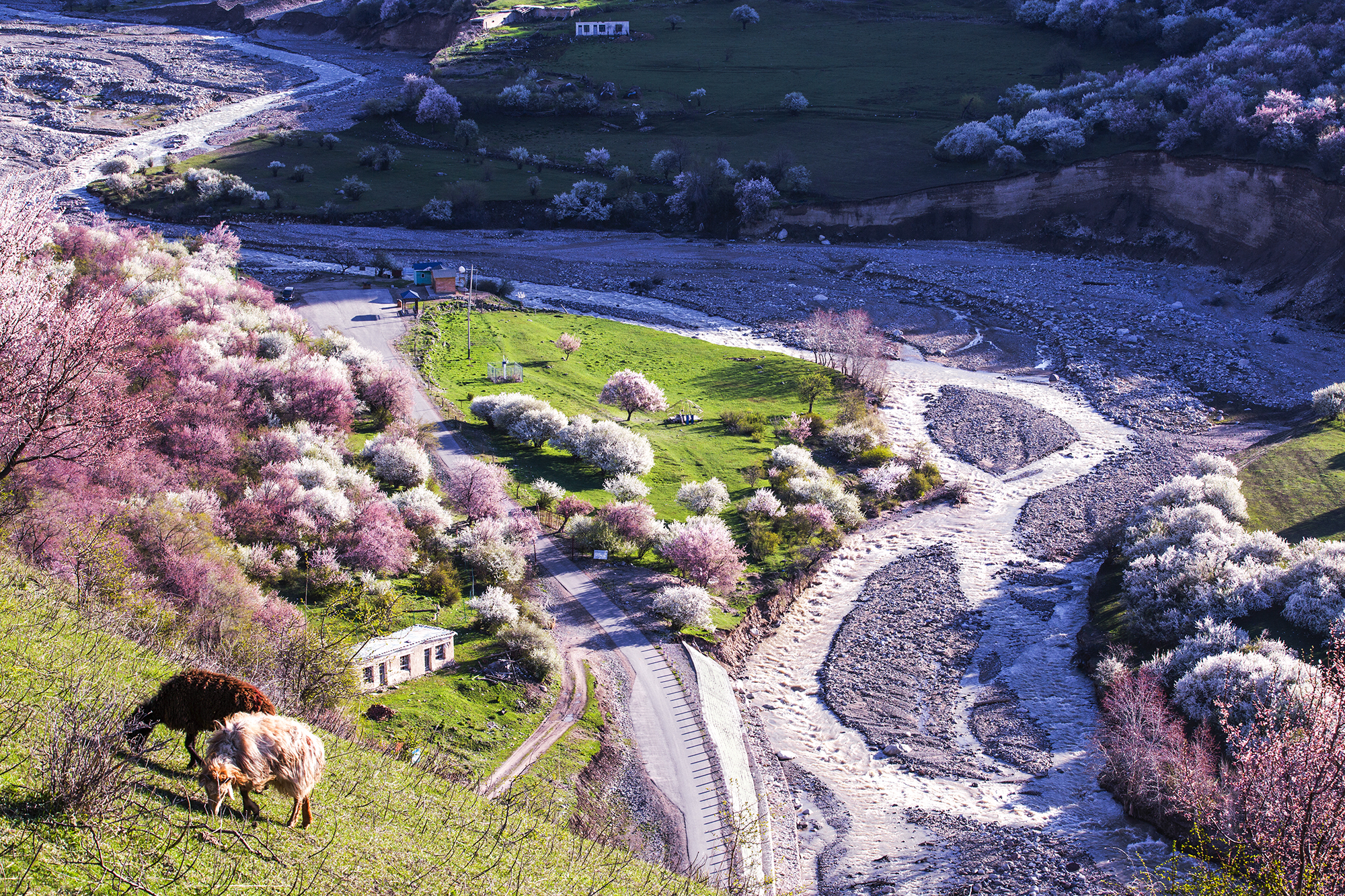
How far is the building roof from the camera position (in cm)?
2534

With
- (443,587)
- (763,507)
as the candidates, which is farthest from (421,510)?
(763,507)

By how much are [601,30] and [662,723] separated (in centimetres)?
12214

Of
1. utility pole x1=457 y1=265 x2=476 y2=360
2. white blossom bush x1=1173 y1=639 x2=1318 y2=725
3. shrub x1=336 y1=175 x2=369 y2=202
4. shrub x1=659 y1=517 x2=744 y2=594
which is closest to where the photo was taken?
white blossom bush x1=1173 y1=639 x2=1318 y2=725

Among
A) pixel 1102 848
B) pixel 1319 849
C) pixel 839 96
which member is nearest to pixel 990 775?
pixel 1102 848

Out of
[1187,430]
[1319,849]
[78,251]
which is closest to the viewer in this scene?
[1319,849]

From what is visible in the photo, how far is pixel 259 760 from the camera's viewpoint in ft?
38.4

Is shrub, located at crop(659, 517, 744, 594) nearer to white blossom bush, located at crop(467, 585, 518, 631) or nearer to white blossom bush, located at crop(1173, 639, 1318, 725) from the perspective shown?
white blossom bush, located at crop(467, 585, 518, 631)

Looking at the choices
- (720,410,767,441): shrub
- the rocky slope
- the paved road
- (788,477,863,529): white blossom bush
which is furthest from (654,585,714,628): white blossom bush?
the rocky slope

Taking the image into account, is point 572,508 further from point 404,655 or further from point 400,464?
point 404,655

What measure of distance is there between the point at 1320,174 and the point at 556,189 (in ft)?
213

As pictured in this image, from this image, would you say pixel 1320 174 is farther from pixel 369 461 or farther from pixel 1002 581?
pixel 369 461

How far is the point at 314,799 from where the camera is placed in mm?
13562

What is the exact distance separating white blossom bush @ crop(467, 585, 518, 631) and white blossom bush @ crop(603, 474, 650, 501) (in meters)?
11.0

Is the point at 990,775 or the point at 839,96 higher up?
the point at 839,96
